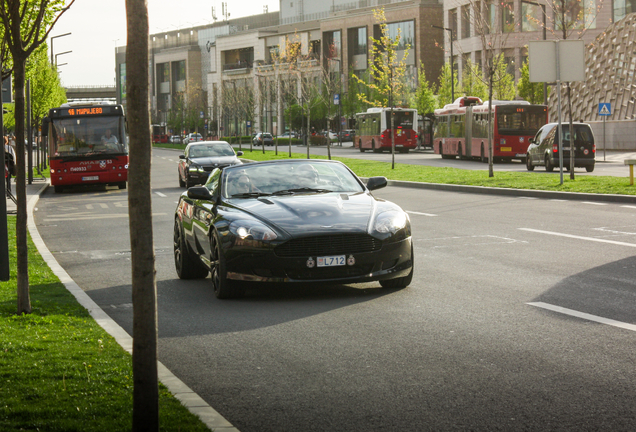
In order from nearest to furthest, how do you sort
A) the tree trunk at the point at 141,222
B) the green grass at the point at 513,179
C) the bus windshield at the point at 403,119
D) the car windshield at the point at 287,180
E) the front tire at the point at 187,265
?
the tree trunk at the point at 141,222, the car windshield at the point at 287,180, the front tire at the point at 187,265, the green grass at the point at 513,179, the bus windshield at the point at 403,119

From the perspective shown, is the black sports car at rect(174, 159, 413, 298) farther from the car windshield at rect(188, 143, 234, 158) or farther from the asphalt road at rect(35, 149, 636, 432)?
the car windshield at rect(188, 143, 234, 158)

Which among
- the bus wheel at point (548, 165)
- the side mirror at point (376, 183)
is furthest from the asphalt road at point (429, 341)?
the bus wheel at point (548, 165)

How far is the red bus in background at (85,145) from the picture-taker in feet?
101

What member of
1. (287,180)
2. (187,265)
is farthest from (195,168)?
(287,180)

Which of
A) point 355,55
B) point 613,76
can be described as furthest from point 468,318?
point 355,55

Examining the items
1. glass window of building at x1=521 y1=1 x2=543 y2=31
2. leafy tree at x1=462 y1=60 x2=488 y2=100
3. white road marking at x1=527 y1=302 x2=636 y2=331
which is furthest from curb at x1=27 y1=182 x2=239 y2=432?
glass window of building at x1=521 y1=1 x2=543 y2=31

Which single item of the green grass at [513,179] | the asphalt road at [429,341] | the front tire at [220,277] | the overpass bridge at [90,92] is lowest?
the asphalt road at [429,341]

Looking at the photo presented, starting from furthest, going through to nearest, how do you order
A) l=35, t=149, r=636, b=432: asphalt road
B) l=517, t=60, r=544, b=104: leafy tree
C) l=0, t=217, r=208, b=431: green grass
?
l=517, t=60, r=544, b=104: leafy tree
l=35, t=149, r=636, b=432: asphalt road
l=0, t=217, r=208, b=431: green grass

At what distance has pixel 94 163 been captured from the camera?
3127cm

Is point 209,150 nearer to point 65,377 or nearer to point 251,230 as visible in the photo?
point 251,230

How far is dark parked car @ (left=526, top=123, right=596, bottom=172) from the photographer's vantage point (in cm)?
3334

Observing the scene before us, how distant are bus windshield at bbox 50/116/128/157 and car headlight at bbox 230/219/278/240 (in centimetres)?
2295

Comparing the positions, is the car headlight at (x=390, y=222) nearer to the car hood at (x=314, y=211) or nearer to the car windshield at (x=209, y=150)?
the car hood at (x=314, y=211)

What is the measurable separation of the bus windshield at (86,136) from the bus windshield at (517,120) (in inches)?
740
